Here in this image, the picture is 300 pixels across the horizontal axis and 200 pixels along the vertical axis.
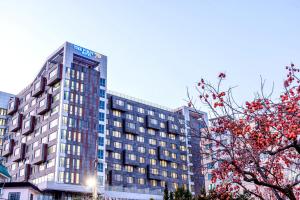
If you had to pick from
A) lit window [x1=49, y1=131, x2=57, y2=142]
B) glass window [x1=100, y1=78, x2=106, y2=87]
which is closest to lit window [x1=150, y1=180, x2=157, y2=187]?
glass window [x1=100, y1=78, x2=106, y2=87]

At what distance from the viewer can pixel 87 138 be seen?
93875mm

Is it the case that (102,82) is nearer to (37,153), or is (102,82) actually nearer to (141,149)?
(37,153)

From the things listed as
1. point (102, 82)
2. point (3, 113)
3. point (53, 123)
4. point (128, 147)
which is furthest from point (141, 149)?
point (3, 113)

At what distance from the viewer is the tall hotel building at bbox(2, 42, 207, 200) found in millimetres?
90438

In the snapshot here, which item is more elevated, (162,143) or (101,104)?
(101,104)

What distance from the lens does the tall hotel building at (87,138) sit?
9044cm

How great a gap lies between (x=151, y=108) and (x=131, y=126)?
11990mm

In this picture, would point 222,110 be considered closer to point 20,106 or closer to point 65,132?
point 65,132

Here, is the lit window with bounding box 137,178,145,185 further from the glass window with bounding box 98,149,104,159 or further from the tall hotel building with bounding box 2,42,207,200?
the glass window with bounding box 98,149,104,159

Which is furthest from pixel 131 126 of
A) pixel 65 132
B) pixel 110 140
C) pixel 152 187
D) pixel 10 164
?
pixel 10 164

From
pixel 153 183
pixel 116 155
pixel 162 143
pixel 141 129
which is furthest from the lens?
pixel 162 143

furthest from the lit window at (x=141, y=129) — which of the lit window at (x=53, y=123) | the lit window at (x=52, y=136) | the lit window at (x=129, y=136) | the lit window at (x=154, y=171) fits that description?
the lit window at (x=52, y=136)

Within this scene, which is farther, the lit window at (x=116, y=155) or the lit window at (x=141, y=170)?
the lit window at (x=141, y=170)

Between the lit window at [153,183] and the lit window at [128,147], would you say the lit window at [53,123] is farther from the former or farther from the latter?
the lit window at [153,183]
